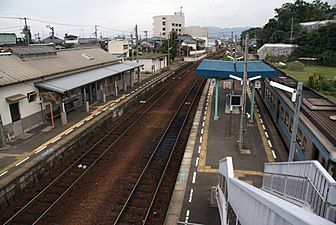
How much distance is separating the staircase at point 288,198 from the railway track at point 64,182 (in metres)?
7.14

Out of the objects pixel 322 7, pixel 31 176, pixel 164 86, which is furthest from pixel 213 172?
pixel 322 7

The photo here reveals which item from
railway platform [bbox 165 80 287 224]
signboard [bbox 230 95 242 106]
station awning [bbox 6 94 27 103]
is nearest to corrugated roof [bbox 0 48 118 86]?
station awning [bbox 6 94 27 103]

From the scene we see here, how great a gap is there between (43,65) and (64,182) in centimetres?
1217

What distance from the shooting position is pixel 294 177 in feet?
22.9

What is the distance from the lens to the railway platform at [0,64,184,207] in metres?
13.1

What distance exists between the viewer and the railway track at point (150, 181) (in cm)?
1096

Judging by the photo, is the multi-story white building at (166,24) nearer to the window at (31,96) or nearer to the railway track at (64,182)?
the window at (31,96)

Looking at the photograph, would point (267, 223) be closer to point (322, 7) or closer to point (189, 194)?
point (189, 194)

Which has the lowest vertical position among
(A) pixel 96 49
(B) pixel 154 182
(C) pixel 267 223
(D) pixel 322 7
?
(B) pixel 154 182

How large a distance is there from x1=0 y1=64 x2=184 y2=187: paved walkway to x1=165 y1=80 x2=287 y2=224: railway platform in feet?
24.0

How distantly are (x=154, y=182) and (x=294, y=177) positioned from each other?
767 cm

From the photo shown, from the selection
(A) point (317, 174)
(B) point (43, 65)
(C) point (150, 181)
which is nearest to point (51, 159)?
(C) point (150, 181)

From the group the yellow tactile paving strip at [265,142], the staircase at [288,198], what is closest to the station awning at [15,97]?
the staircase at [288,198]

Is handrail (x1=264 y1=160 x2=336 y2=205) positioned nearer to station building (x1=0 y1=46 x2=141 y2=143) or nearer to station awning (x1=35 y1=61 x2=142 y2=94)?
station building (x1=0 y1=46 x2=141 y2=143)
